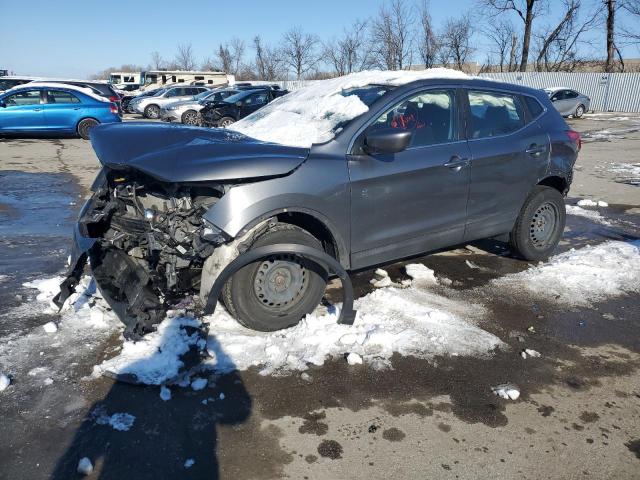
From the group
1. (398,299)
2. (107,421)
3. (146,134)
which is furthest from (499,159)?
(107,421)

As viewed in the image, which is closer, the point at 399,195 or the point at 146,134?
the point at 146,134

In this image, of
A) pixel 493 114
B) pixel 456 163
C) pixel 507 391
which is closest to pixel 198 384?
pixel 507 391

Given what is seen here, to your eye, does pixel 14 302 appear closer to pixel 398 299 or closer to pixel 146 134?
pixel 146 134

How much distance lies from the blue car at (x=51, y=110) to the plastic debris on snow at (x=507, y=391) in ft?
50.9

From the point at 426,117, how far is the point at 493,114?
35.2 inches

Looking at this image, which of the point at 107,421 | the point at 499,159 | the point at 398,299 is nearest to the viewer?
the point at 107,421

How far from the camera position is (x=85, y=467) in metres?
2.39

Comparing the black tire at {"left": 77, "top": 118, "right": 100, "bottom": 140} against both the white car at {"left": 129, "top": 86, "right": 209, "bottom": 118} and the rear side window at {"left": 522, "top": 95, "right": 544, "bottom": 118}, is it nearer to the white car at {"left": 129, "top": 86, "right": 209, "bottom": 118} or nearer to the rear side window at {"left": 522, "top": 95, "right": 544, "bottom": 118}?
the white car at {"left": 129, "top": 86, "right": 209, "bottom": 118}

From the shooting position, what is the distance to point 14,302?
4.16 m

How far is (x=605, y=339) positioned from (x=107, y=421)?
3427 millimetres

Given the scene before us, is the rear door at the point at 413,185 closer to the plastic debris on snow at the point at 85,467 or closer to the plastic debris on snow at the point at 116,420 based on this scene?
the plastic debris on snow at the point at 116,420

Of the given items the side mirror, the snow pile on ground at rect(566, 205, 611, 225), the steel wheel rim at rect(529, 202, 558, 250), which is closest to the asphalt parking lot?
the steel wheel rim at rect(529, 202, 558, 250)

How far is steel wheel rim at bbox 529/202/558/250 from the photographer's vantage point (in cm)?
525

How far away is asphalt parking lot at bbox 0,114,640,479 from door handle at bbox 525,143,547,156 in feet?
4.82
